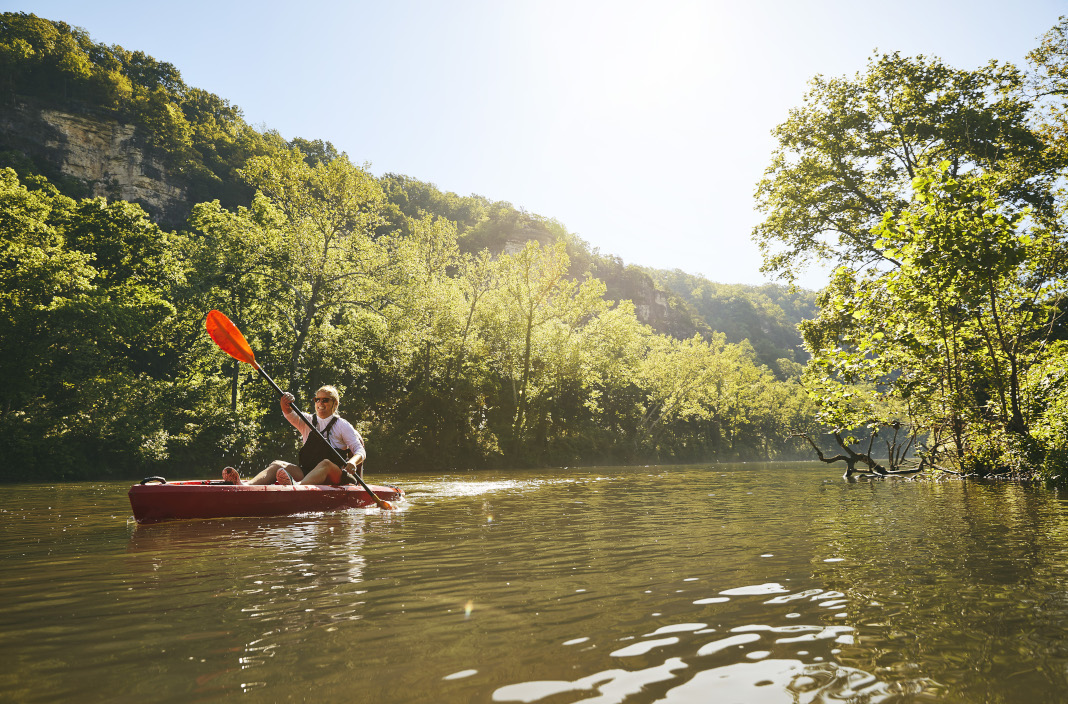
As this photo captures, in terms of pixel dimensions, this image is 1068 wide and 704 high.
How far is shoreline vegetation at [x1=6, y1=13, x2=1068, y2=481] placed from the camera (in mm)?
11031

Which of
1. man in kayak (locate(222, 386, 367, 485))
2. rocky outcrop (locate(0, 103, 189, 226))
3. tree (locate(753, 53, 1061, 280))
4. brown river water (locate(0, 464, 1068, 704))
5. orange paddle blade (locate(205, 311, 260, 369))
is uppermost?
rocky outcrop (locate(0, 103, 189, 226))

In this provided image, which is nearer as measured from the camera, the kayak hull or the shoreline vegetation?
the kayak hull

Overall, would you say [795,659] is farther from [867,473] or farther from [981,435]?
[867,473]

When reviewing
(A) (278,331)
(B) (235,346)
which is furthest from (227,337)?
(A) (278,331)

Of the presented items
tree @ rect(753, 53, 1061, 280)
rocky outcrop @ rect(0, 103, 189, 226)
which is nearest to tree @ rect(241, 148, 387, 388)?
tree @ rect(753, 53, 1061, 280)

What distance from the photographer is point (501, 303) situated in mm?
32969

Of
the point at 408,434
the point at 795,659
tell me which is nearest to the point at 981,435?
the point at 795,659

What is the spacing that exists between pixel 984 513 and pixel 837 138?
51.0ft

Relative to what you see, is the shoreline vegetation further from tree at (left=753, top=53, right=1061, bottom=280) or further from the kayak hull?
the kayak hull

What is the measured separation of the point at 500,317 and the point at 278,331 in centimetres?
1152

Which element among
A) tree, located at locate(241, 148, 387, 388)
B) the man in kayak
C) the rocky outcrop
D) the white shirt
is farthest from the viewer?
the rocky outcrop

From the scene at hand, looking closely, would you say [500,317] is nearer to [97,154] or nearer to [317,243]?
[317,243]

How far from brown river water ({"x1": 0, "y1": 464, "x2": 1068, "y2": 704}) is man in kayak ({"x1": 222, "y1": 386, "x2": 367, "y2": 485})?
6.73ft

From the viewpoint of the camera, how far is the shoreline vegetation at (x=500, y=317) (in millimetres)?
11031
